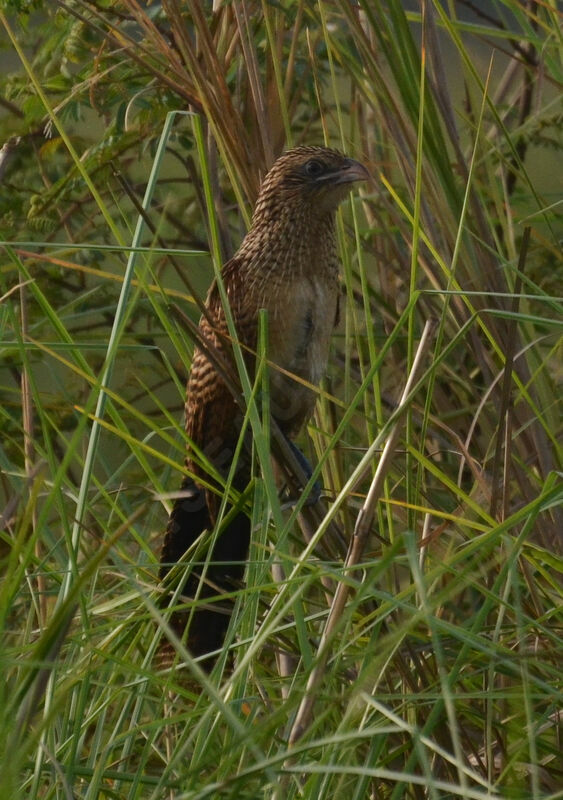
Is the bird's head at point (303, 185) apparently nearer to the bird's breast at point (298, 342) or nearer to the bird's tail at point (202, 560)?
the bird's breast at point (298, 342)

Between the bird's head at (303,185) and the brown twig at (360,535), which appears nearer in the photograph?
the brown twig at (360,535)

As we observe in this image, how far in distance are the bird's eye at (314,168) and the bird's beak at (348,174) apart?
0.02 meters

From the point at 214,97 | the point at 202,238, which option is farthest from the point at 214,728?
the point at 202,238

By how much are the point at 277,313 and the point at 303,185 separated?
256 millimetres

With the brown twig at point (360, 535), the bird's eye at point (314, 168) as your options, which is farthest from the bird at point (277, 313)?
the brown twig at point (360, 535)

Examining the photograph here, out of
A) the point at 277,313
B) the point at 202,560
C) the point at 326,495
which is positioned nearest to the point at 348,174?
the point at 277,313

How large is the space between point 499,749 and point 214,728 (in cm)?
63

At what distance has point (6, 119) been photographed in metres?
2.94

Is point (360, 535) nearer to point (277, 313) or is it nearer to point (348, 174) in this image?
point (277, 313)

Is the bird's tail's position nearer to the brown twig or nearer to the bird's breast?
the bird's breast

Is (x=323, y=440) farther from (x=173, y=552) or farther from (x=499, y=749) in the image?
(x=499, y=749)

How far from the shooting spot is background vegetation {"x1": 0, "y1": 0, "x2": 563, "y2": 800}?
107cm

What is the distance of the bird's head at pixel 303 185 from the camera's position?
2002mm

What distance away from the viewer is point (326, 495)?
1.88 m
